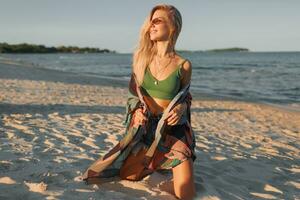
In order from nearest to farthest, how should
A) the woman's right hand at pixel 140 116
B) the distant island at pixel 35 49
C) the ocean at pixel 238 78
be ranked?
the woman's right hand at pixel 140 116 → the ocean at pixel 238 78 → the distant island at pixel 35 49

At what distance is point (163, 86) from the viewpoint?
13.8 ft

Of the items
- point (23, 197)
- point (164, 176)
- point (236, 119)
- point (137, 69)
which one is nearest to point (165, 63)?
point (137, 69)

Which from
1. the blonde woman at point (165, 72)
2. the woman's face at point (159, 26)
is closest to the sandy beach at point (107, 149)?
the blonde woman at point (165, 72)

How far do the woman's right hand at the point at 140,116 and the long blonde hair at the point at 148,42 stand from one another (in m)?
0.29

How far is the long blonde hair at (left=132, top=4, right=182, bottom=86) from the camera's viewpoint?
13.6 feet

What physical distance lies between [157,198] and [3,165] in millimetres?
1944

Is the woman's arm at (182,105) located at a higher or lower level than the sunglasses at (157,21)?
lower

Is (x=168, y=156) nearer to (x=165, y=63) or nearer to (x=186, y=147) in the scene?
(x=186, y=147)

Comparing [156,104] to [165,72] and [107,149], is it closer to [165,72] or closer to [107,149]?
[165,72]

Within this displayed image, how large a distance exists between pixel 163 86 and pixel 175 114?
0.33 metres

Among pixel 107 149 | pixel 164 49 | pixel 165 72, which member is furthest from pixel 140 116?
pixel 107 149

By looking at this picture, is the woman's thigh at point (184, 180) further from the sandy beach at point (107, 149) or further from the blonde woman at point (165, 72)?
the sandy beach at point (107, 149)

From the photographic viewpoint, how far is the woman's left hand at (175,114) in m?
4.07

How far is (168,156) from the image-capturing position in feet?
13.9
